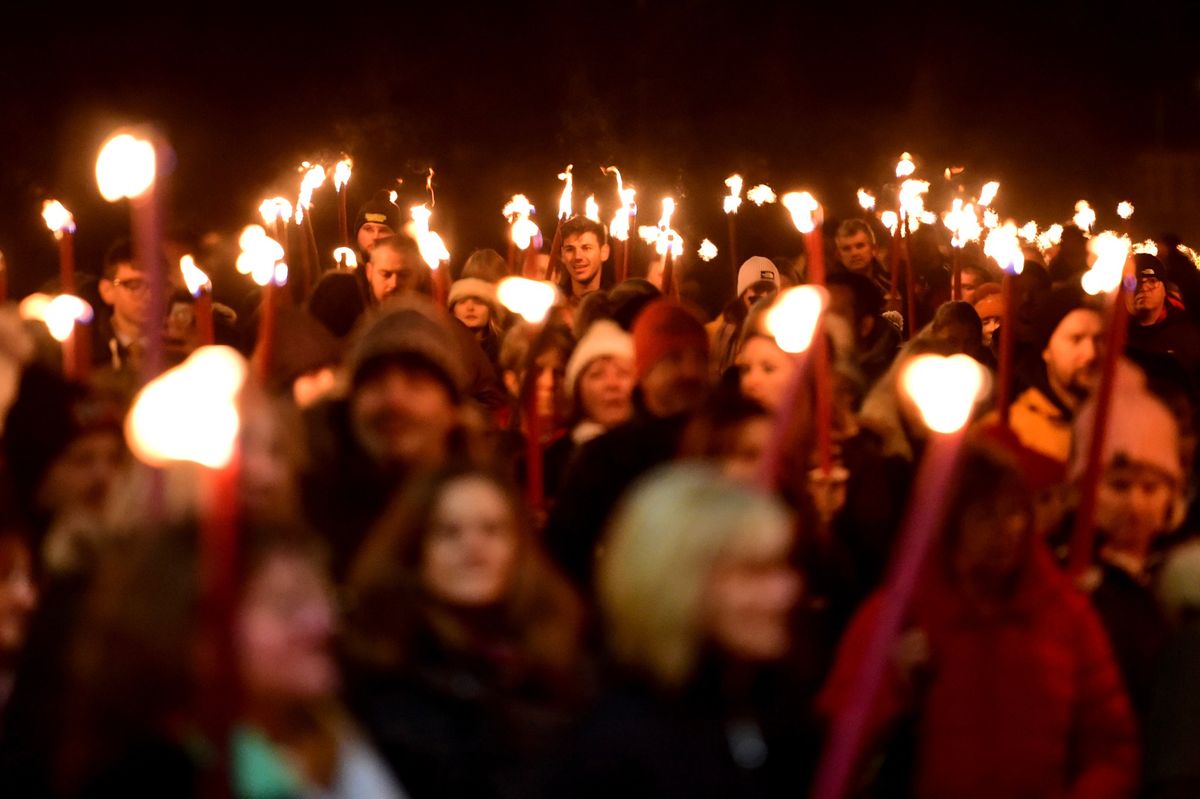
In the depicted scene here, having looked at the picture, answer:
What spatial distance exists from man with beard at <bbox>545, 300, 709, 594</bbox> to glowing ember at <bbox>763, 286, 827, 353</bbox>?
289mm

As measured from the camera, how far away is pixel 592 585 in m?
4.77

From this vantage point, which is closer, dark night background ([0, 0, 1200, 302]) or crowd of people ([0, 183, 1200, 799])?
crowd of people ([0, 183, 1200, 799])

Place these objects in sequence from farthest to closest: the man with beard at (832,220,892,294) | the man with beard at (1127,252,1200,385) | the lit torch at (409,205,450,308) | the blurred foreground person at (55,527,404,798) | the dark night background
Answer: the dark night background → the man with beard at (832,220,892,294) → the man with beard at (1127,252,1200,385) → the lit torch at (409,205,450,308) → the blurred foreground person at (55,527,404,798)

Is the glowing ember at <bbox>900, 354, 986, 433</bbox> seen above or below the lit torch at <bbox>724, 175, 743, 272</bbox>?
below

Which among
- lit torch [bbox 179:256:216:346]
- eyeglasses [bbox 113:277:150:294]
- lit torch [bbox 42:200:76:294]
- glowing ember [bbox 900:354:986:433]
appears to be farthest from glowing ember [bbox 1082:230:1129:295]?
eyeglasses [bbox 113:277:150:294]

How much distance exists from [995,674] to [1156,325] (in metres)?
5.06

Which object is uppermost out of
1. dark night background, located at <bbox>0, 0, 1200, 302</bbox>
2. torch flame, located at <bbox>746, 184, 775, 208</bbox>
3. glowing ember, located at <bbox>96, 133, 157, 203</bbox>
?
dark night background, located at <bbox>0, 0, 1200, 302</bbox>

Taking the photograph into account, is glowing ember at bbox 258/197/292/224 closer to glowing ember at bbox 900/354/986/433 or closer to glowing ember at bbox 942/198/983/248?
glowing ember at bbox 942/198/983/248

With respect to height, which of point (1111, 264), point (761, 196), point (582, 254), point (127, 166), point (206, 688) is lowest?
point (206, 688)

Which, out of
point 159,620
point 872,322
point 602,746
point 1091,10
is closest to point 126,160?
point 159,620

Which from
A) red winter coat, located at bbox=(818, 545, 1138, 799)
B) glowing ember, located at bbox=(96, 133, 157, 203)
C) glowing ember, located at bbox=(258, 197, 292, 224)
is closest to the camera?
glowing ember, located at bbox=(96, 133, 157, 203)

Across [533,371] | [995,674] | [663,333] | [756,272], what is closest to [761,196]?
[756,272]

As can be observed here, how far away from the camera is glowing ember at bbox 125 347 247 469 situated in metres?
2.62

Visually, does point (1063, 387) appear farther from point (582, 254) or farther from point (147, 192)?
point (582, 254)
